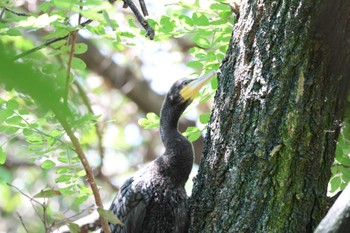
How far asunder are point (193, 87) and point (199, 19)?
613 millimetres

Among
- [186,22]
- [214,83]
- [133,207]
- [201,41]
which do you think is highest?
[186,22]

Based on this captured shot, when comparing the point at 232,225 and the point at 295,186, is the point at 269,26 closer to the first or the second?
the point at 295,186

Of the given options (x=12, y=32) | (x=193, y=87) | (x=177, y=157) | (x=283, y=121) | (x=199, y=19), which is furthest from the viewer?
(x=193, y=87)

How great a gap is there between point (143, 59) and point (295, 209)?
7.03m

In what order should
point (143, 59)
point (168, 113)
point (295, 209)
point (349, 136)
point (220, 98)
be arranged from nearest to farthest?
point (295, 209), point (220, 98), point (349, 136), point (168, 113), point (143, 59)

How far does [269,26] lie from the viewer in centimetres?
236

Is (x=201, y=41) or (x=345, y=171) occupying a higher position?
(x=201, y=41)

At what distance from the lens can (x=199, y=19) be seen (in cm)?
302

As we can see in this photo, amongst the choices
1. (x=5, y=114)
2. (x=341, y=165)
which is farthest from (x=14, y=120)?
(x=341, y=165)

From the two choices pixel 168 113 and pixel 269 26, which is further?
pixel 168 113

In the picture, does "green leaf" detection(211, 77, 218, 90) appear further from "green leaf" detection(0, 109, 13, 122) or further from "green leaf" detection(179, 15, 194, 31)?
"green leaf" detection(0, 109, 13, 122)

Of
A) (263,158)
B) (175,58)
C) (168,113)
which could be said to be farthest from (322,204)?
(175,58)

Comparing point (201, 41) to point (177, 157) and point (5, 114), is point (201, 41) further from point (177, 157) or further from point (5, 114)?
point (5, 114)

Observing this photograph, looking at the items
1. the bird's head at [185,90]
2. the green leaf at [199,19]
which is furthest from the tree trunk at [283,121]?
the bird's head at [185,90]
